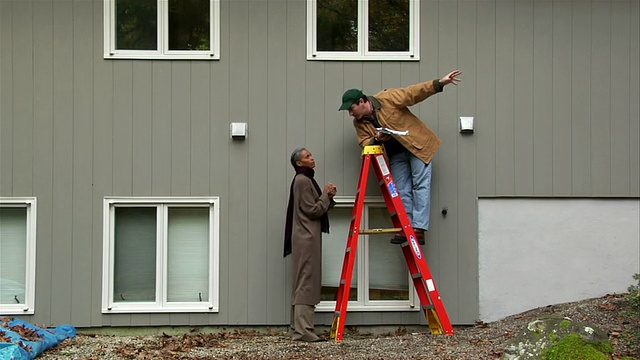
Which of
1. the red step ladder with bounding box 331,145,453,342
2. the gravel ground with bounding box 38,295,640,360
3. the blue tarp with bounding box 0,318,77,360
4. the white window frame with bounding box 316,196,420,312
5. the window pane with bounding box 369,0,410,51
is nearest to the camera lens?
the blue tarp with bounding box 0,318,77,360

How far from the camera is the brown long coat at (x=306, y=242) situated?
29.1 ft

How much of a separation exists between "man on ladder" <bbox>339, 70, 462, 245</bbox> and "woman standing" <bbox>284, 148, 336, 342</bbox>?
26.2 inches

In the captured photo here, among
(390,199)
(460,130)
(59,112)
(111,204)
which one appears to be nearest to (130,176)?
(111,204)

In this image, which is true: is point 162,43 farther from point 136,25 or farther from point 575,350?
point 575,350

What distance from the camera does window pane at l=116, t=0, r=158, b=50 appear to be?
9492mm

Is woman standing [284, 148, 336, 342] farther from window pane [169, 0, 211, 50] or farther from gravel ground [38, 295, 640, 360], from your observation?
window pane [169, 0, 211, 50]

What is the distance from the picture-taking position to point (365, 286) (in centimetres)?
951

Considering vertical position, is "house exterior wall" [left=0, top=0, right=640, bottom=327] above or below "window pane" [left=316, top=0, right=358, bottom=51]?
below

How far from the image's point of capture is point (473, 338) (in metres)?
8.51

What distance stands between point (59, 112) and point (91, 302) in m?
2.03

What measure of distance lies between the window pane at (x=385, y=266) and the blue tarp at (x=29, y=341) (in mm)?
3193

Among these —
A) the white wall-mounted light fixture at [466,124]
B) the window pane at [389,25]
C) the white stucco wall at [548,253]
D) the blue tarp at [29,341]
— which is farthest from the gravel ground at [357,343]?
the window pane at [389,25]

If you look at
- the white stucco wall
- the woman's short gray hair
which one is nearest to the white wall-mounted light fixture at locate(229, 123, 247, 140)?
the woman's short gray hair

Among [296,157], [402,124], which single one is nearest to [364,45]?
[402,124]
